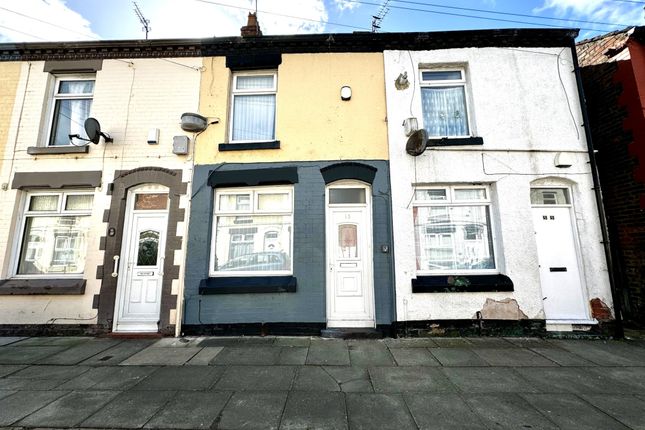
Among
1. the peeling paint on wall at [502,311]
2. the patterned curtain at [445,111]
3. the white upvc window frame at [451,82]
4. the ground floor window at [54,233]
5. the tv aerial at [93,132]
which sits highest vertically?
the white upvc window frame at [451,82]

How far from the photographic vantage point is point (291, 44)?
20.7 ft

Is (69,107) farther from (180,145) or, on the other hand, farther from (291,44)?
(291,44)

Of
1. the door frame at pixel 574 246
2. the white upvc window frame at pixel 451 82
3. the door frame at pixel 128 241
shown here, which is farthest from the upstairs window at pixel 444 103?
the door frame at pixel 128 241

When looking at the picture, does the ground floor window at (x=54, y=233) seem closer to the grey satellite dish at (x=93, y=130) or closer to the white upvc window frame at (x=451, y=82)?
the grey satellite dish at (x=93, y=130)

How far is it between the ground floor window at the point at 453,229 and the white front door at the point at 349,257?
1022 millimetres

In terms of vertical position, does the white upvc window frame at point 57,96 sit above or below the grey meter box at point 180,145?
above

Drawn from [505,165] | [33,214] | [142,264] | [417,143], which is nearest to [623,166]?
[505,165]

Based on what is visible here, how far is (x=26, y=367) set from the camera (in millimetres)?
4172

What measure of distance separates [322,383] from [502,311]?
377cm

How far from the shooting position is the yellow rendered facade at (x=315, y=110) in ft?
19.3

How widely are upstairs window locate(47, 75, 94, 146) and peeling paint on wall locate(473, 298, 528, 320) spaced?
911 centimetres

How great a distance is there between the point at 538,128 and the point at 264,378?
22.4ft

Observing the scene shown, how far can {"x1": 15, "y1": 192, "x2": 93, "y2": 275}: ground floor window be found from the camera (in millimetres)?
5898

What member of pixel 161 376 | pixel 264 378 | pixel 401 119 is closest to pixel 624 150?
pixel 401 119
